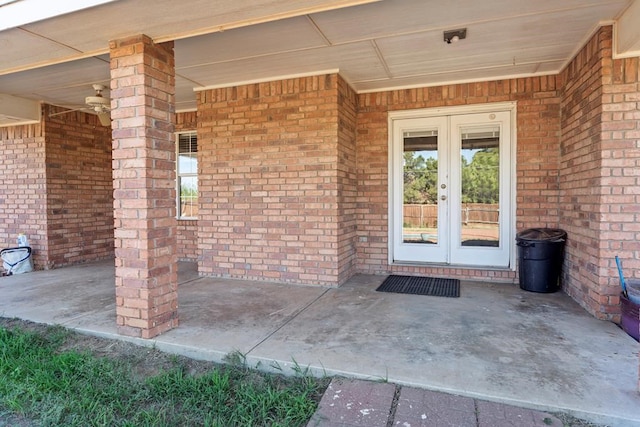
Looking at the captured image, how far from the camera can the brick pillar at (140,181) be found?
3035mm

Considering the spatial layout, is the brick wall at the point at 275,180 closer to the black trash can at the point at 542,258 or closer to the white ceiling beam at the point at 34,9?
the black trash can at the point at 542,258

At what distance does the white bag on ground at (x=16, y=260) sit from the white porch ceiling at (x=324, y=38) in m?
2.54

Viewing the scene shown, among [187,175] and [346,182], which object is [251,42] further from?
[187,175]

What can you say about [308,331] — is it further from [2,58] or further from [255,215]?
[2,58]

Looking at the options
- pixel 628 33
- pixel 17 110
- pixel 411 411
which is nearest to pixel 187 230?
pixel 17 110

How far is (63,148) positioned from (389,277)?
5959mm

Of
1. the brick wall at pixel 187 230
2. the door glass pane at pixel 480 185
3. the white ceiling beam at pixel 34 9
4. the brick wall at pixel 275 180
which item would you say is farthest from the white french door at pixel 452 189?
the white ceiling beam at pixel 34 9

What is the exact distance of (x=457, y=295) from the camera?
4281mm

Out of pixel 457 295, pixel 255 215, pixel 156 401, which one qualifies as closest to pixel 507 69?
pixel 457 295

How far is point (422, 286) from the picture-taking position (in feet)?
15.5

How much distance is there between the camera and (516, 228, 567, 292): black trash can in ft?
14.1

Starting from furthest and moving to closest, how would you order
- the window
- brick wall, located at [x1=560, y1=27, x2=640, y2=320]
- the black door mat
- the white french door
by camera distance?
1. the window
2. the white french door
3. the black door mat
4. brick wall, located at [x1=560, y1=27, x2=640, y2=320]

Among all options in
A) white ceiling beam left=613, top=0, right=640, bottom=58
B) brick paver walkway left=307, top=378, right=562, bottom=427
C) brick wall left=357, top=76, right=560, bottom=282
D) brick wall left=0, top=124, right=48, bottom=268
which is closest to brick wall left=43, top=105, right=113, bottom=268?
brick wall left=0, top=124, right=48, bottom=268

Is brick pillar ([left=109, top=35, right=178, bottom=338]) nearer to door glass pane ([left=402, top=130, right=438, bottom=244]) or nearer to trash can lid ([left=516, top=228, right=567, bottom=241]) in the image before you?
door glass pane ([left=402, top=130, right=438, bottom=244])
